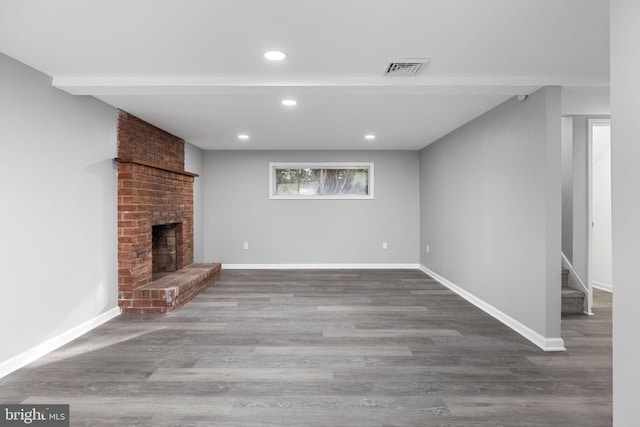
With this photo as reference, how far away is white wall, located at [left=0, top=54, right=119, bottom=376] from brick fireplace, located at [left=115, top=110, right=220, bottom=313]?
12 cm

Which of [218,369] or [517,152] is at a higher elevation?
[517,152]

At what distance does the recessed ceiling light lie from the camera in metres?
2.43

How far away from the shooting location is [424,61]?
8.42ft

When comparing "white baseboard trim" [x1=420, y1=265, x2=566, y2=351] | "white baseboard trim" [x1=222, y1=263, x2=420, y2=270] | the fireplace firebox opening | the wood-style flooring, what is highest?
the fireplace firebox opening

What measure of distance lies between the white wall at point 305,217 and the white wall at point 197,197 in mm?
153

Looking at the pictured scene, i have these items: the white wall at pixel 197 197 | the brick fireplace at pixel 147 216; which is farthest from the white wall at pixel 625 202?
the white wall at pixel 197 197

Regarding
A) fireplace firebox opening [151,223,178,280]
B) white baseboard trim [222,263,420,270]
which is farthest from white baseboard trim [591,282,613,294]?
fireplace firebox opening [151,223,178,280]

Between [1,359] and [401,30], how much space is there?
3417 mm

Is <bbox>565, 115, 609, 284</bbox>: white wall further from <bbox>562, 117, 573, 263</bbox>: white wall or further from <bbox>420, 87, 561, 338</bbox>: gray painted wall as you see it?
<bbox>420, 87, 561, 338</bbox>: gray painted wall

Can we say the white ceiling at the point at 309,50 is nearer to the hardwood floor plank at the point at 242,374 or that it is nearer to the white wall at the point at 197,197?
the white wall at the point at 197,197

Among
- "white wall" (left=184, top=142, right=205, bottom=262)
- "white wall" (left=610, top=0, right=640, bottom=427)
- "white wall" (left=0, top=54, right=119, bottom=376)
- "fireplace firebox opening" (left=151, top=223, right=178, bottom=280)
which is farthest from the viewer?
"white wall" (left=184, top=142, right=205, bottom=262)

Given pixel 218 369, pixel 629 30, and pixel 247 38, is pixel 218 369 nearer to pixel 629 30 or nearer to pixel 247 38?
pixel 247 38

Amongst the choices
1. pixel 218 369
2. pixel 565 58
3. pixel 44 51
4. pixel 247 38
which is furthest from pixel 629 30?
pixel 44 51

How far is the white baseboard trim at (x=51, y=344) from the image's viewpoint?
2.43 metres
